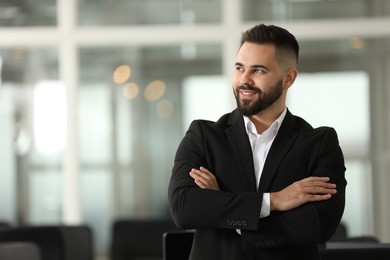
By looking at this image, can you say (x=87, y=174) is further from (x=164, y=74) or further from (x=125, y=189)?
(x=164, y=74)

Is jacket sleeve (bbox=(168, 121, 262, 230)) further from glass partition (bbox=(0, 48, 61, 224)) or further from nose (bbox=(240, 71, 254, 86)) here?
glass partition (bbox=(0, 48, 61, 224))

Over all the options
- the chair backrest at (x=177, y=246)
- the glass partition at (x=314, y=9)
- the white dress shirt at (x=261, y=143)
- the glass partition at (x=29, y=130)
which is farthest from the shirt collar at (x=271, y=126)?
the glass partition at (x=29, y=130)

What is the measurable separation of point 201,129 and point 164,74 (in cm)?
605

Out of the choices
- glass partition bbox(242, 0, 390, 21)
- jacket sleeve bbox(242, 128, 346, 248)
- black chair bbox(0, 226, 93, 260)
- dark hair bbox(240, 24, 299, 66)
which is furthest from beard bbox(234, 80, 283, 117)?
glass partition bbox(242, 0, 390, 21)

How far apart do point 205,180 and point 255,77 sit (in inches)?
13.7

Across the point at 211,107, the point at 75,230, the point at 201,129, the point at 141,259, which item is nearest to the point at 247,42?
the point at 201,129

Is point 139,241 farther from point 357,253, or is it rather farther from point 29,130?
point 357,253

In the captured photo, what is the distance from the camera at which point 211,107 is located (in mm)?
8867

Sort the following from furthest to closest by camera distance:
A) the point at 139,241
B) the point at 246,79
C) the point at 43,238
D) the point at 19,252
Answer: the point at 139,241
the point at 43,238
the point at 19,252
the point at 246,79

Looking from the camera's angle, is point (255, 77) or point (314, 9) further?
point (314, 9)

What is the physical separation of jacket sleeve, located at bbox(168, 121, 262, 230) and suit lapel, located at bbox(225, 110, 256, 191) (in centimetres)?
5

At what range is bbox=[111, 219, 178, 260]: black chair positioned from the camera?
693 centimetres

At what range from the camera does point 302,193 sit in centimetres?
286

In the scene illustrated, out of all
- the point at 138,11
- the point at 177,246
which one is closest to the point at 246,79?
the point at 177,246
